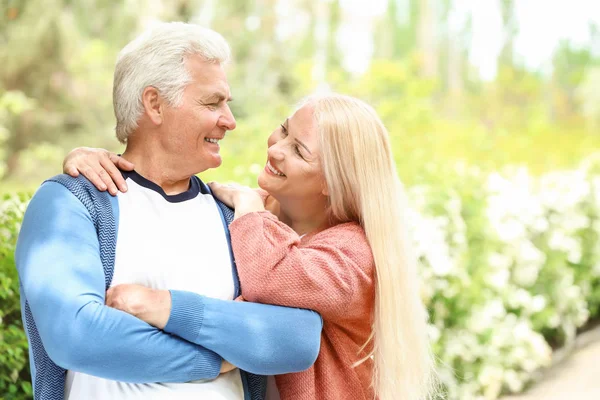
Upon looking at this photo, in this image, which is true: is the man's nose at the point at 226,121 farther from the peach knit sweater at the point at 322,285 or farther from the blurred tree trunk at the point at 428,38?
the blurred tree trunk at the point at 428,38

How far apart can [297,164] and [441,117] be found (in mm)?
8581

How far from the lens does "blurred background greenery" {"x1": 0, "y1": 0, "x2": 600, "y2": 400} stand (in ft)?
15.6

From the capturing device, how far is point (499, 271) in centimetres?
502

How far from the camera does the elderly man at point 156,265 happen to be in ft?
5.68

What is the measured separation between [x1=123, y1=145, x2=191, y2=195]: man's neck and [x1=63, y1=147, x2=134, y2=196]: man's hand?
0.04 meters

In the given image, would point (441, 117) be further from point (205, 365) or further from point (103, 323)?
point (103, 323)

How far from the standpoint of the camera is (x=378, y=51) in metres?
10.8

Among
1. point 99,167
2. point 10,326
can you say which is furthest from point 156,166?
point 10,326

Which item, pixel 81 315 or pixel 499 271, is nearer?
pixel 81 315

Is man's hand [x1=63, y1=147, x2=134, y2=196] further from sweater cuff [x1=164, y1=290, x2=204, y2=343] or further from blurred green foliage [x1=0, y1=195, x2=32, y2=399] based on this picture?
blurred green foliage [x1=0, y1=195, x2=32, y2=399]

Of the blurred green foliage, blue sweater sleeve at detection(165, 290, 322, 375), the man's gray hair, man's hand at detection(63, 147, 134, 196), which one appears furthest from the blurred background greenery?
blue sweater sleeve at detection(165, 290, 322, 375)

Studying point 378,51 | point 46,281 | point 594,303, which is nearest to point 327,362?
point 46,281

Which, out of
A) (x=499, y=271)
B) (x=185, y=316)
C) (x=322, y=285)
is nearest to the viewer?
(x=185, y=316)

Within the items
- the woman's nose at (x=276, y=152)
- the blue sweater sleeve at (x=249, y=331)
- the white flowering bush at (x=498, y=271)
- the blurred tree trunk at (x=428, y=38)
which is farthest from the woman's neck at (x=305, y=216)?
the blurred tree trunk at (x=428, y=38)
